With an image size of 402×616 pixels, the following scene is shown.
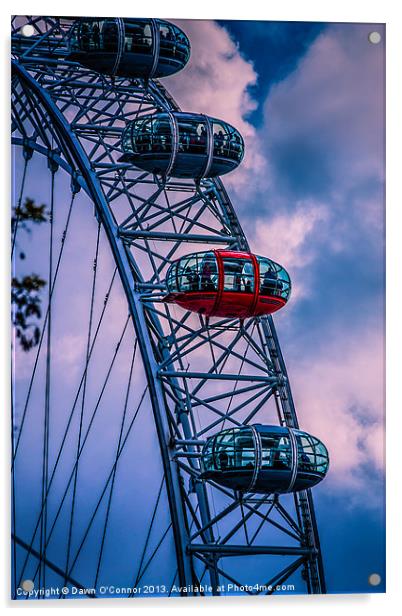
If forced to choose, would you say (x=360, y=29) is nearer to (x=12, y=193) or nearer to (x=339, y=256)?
(x=339, y=256)

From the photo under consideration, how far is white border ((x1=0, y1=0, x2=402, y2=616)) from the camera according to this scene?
19.0 m

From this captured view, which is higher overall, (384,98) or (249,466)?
(384,98)

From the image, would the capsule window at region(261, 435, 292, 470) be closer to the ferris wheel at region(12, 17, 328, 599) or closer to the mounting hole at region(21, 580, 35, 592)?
the ferris wheel at region(12, 17, 328, 599)

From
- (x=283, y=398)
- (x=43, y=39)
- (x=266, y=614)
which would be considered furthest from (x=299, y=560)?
(x=43, y=39)

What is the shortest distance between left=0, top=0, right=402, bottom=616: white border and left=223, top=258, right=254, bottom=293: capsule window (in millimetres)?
2747

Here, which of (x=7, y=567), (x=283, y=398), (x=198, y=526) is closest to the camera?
(x=7, y=567)

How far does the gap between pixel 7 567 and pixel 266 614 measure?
2.71 m

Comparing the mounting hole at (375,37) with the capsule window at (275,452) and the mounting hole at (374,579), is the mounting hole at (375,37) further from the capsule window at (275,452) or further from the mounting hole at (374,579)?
the mounting hole at (374,579)

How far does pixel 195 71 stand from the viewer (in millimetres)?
20875

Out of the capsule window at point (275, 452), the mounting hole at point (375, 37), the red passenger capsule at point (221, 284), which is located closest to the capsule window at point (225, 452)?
the capsule window at point (275, 452)
